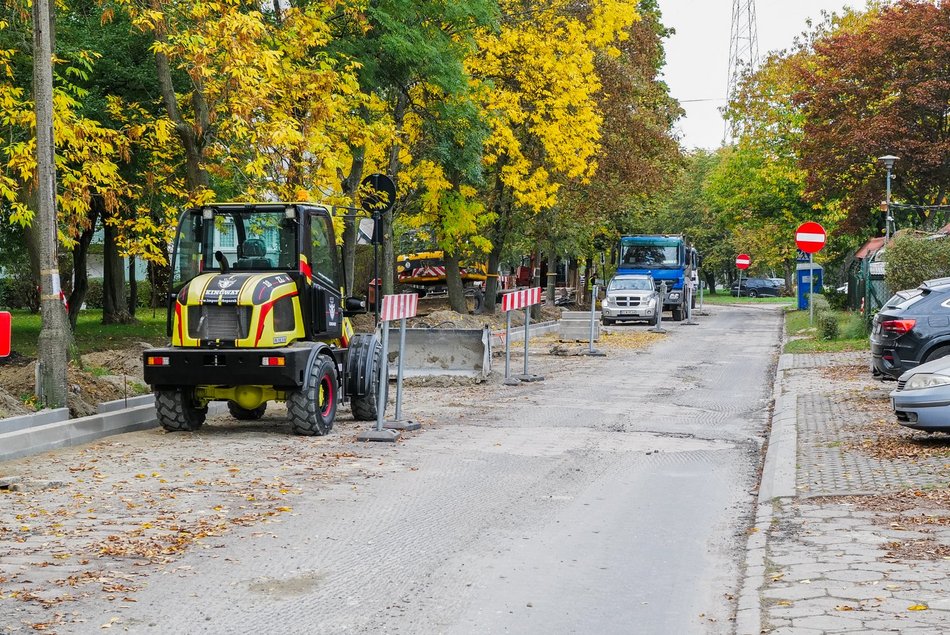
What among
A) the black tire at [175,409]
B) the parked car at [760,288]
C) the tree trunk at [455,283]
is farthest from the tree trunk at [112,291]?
the parked car at [760,288]

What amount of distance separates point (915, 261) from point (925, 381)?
1223 centimetres

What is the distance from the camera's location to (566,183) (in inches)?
1513

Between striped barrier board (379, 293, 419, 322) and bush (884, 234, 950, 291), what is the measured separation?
1313cm

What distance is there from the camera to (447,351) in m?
20.8

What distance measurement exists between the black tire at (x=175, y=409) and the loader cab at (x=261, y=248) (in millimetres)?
793

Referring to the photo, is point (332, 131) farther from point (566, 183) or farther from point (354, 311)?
point (566, 183)

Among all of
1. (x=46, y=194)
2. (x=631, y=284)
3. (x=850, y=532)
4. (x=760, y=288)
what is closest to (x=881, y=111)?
(x=631, y=284)

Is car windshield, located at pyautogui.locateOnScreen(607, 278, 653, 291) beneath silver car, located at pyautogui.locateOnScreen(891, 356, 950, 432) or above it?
above


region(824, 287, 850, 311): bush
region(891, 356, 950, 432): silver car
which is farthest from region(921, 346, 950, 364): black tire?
region(824, 287, 850, 311): bush

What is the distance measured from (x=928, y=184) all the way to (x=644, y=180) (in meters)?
9.19

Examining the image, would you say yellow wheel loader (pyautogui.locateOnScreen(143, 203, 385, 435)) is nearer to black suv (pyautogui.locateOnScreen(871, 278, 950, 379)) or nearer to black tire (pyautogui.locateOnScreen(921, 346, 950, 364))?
black suv (pyautogui.locateOnScreen(871, 278, 950, 379))

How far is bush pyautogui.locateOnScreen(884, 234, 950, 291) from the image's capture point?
77.0 feet

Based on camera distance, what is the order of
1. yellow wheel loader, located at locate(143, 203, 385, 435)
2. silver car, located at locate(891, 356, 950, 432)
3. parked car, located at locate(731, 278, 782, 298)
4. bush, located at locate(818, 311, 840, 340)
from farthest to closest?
parked car, located at locate(731, 278, 782, 298) < bush, located at locate(818, 311, 840, 340) < yellow wheel loader, located at locate(143, 203, 385, 435) < silver car, located at locate(891, 356, 950, 432)

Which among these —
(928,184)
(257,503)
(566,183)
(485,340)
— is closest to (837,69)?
(928,184)
